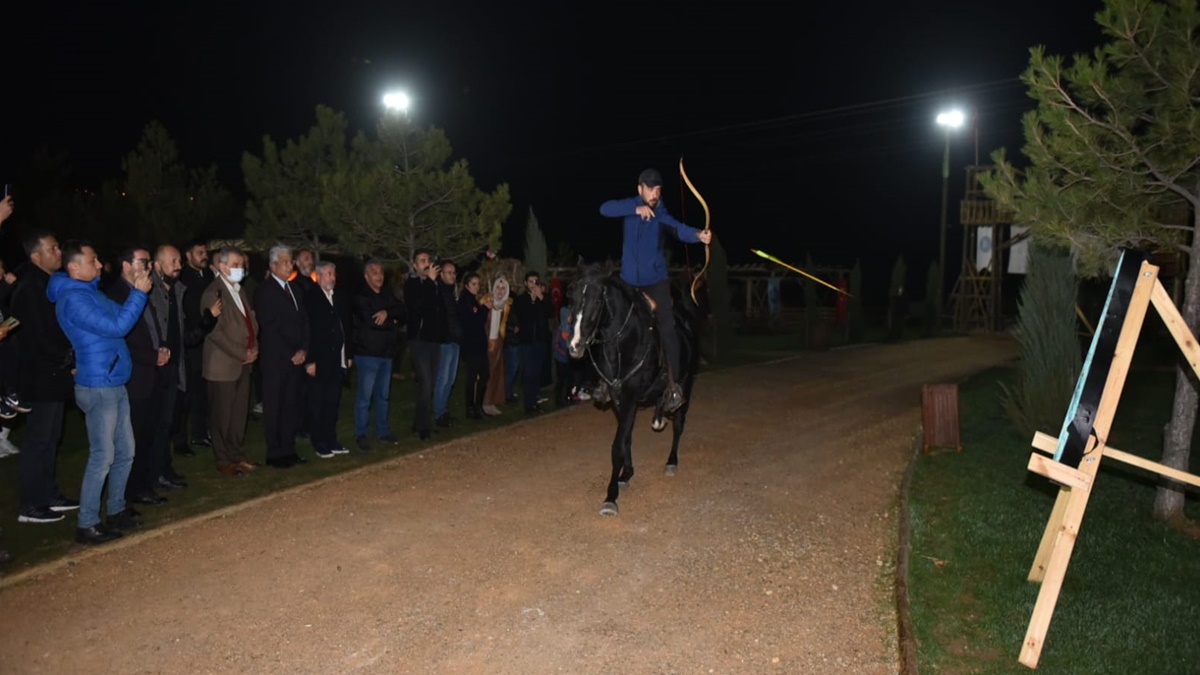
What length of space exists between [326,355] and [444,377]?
217 centimetres

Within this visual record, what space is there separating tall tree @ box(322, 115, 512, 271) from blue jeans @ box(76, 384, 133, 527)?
377 inches

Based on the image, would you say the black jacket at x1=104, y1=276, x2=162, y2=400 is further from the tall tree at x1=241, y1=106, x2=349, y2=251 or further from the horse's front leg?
the tall tree at x1=241, y1=106, x2=349, y2=251

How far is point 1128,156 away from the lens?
684 cm

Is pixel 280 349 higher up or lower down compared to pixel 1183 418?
higher up

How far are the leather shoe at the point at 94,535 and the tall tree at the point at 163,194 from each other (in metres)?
19.0

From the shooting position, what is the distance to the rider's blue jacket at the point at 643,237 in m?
8.59

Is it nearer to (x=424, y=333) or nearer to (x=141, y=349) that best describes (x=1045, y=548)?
(x=424, y=333)

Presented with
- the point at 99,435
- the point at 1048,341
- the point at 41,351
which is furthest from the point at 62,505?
the point at 1048,341

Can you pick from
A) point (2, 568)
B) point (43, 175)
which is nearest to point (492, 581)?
point (2, 568)

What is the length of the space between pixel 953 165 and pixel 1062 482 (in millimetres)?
45466

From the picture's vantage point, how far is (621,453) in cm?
806

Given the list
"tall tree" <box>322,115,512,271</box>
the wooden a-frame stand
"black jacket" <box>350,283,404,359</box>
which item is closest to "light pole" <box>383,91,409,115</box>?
"tall tree" <box>322,115,512,271</box>

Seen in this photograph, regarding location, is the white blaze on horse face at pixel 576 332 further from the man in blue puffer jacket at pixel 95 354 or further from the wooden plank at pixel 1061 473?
the wooden plank at pixel 1061 473

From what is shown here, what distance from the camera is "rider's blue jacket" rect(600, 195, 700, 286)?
8.59 m
